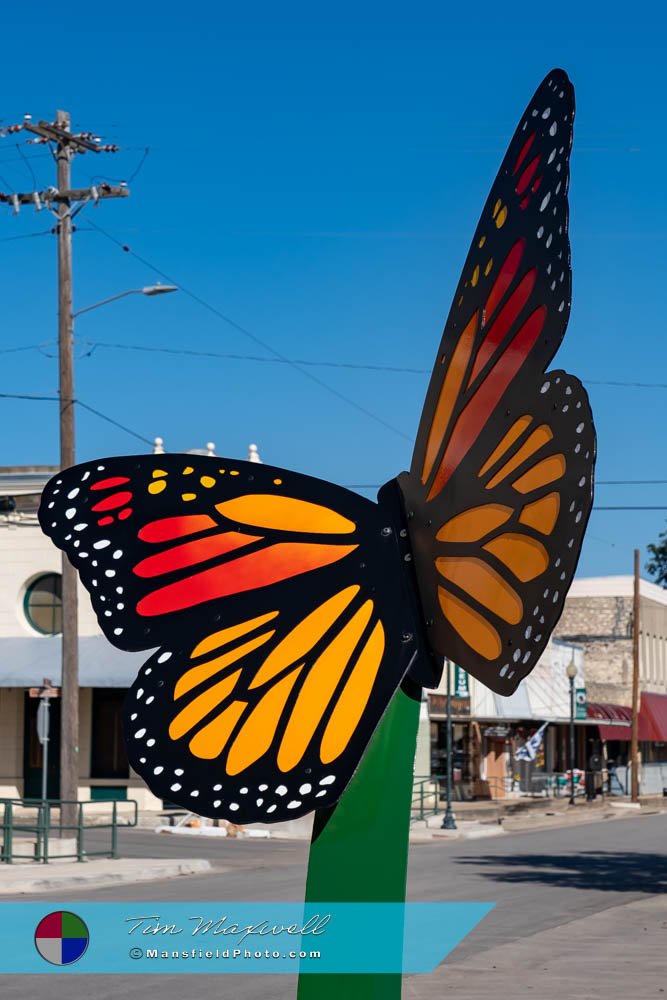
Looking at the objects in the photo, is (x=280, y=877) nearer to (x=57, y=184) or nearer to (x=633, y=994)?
(x=633, y=994)

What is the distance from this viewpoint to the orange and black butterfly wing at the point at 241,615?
461 cm

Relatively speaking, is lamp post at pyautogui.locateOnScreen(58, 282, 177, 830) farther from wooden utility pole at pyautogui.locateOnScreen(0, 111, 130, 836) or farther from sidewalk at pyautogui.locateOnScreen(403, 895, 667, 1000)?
sidewalk at pyautogui.locateOnScreen(403, 895, 667, 1000)

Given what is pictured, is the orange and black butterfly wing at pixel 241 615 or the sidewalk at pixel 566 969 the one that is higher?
the orange and black butterfly wing at pixel 241 615

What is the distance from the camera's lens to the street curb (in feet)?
58.4

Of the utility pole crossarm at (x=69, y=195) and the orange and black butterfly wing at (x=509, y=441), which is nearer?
the orange and black butterfly wing at (x=509, y=441)

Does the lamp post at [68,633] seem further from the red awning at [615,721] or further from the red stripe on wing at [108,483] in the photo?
the red awning at [615,721]

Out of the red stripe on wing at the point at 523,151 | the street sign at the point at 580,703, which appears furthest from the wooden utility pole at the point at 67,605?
the street sign at the point at 580,703

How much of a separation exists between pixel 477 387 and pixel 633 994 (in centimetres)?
758

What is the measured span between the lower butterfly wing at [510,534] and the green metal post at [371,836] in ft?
1.30

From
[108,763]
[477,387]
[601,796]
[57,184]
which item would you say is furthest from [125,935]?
[601,796]

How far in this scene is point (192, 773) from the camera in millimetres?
4598

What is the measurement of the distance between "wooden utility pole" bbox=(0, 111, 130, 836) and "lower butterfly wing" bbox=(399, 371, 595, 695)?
18503mm

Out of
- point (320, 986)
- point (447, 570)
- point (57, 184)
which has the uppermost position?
point (57, 184)

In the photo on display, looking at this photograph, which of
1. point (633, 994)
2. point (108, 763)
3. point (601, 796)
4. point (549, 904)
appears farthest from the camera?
point (601, 796)
